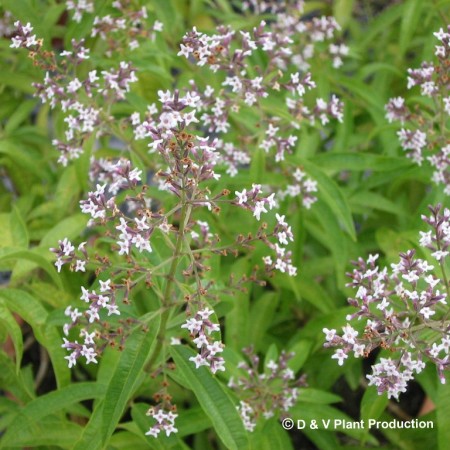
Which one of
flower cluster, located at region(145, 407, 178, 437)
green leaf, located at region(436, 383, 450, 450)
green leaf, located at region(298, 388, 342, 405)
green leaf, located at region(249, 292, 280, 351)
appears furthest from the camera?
green leaf, located at region(249, 292, 280, 351)

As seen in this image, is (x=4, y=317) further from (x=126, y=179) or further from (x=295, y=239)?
(x=295, y=239)

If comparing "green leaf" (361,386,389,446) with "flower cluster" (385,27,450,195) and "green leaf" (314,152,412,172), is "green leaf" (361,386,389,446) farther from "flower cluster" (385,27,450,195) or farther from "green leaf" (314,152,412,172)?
"green leaf" (314,152,412,172)

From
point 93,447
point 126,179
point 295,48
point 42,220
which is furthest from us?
point 295,48

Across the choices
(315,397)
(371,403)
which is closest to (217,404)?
(371,403)

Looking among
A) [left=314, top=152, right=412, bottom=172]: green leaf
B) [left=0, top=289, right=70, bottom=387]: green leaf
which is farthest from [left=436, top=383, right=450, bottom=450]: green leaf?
[left=0, top=289, right=70, bottom=387]: green leaf

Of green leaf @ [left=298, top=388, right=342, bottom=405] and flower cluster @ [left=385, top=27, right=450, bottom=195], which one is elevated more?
flower cluster @ [left=385, top=27, right=450, bottom=195]

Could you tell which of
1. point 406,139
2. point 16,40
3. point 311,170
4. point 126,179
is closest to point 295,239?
point 311,170
